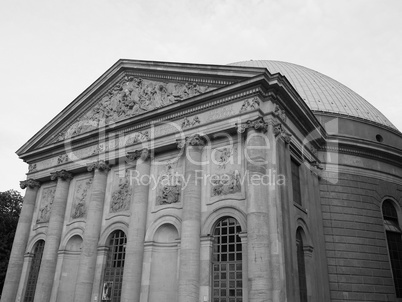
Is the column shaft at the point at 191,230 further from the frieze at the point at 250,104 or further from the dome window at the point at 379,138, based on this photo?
the dome window at the point at 379,138

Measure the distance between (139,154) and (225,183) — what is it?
6.33m

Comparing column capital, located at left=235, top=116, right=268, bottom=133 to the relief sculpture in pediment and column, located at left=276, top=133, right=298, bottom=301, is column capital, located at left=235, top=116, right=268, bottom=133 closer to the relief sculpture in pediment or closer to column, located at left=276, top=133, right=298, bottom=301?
column, located at left=276, top=133, right=298, bottom=301

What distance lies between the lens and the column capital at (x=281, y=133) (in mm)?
18120

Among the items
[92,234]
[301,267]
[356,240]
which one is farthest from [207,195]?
[356,240]

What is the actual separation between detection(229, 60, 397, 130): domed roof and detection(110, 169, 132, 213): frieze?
48.0 ft

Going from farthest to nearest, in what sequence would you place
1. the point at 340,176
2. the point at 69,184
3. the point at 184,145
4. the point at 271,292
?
1. the point at 69,184
2. the point at 340,176
3. the point at 184,145
4. the point at 271,292

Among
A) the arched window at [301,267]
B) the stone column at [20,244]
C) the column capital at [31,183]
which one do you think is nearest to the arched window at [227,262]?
the arched window at [301,267]

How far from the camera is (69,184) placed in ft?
86.3

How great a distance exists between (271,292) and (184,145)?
894 centimetres

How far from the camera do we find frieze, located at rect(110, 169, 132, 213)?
2256 cm

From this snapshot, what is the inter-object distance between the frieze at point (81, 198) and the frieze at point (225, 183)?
33.6 ft

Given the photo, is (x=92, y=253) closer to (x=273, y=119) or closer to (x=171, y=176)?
(x=171, y=176)

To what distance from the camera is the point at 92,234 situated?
73.6 ft

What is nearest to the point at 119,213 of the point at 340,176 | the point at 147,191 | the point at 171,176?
the point at 147,191
